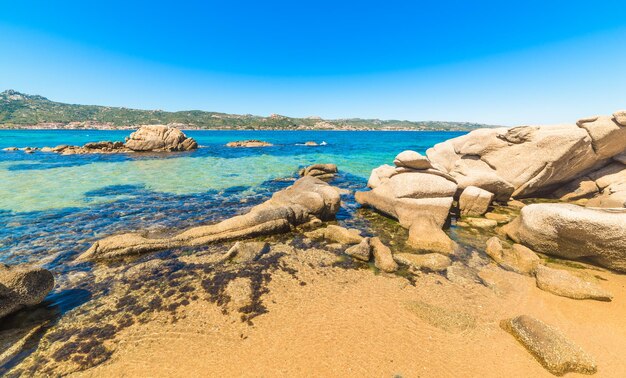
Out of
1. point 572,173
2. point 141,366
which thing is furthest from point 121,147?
point 572,173

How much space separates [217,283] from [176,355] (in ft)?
9.34

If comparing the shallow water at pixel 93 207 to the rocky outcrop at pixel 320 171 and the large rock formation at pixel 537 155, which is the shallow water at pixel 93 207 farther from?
the large rock formation at pixel 537 155

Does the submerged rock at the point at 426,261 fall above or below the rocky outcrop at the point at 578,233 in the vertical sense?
below

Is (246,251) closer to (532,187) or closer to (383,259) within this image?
(383,259)

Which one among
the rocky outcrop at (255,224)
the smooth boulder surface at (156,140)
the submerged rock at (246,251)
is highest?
the smooth boulder surface at (156,140)

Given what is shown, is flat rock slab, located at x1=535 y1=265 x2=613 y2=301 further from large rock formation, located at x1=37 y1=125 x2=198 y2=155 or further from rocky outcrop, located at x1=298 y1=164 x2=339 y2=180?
large rock formation, located at x1=37 y1=125 x2=198 y2=155

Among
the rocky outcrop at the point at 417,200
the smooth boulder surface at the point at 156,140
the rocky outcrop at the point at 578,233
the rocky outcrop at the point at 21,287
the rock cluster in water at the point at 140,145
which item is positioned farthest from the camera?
the smooth boulder surface at the point at 156,140

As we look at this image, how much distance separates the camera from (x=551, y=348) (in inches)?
228

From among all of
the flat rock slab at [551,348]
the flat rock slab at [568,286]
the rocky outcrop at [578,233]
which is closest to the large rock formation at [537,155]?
the rocky outcrop at [578,233]

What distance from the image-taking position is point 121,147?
5375 centimetres

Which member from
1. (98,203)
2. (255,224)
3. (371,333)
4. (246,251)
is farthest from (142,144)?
(371,333)

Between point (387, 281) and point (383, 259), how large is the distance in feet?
3.81

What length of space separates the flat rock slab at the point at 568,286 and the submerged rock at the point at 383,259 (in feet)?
15.8

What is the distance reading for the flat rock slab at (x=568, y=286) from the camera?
7.90 meters
